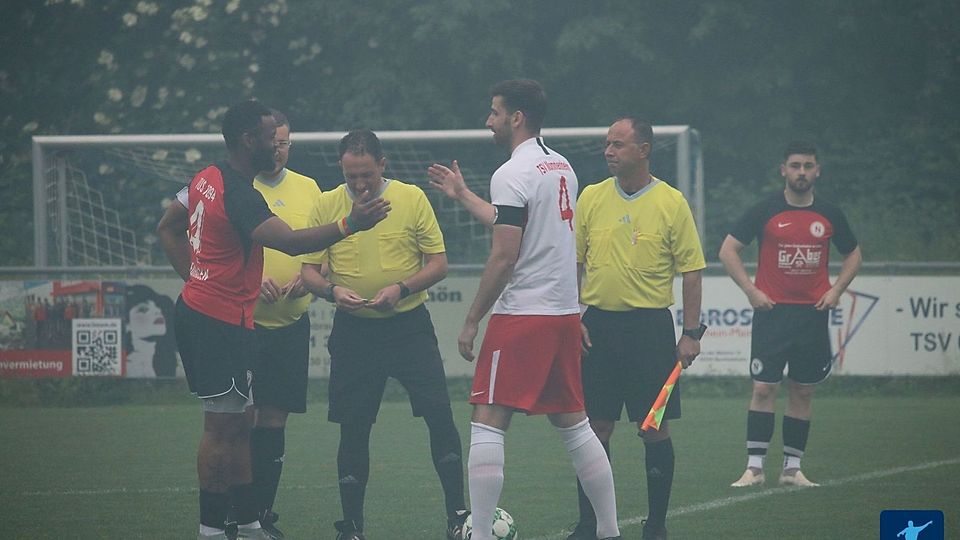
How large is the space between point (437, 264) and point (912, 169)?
20274 mm

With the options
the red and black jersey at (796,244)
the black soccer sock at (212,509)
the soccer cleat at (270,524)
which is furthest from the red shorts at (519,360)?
the red and black jersey at (796,244)

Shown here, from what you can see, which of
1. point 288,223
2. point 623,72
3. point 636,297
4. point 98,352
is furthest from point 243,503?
point 623,72

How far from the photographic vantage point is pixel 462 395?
16.0 metres

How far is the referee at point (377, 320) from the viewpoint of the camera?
7.77 metres

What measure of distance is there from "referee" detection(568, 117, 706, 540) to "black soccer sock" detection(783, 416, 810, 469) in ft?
7.50

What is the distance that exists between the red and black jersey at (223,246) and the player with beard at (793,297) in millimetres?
4164

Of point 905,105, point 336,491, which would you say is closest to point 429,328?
point 336,491

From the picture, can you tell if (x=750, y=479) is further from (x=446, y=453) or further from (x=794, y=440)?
(x=446, y=453)

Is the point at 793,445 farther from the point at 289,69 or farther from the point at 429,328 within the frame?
the point at 289,69

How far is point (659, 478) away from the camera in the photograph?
7.70 metres

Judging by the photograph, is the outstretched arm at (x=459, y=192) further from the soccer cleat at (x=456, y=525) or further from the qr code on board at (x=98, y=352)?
the qr code on board at (x=98, y=352)

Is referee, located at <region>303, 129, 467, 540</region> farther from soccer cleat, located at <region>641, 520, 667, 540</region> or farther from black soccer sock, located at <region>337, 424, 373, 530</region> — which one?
soccer cleat, located at <region>641, 520, 667, 540</region>

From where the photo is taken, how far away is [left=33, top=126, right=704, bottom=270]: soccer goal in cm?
1641

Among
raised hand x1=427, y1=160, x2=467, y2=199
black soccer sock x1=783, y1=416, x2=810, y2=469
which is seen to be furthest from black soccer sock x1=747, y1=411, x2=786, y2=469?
raised hand x1=427, y1=160, x2=467, y2=199
